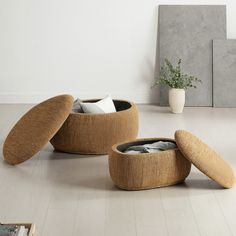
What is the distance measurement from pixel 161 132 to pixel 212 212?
218cm

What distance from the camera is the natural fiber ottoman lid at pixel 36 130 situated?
5.10m

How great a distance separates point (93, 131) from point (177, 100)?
207cm

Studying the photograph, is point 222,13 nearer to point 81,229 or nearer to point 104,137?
point 104,137

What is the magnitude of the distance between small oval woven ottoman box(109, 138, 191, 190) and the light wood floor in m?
0.06

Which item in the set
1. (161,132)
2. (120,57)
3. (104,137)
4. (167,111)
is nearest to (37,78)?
(120,57)

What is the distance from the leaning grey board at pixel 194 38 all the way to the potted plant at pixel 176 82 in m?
0.10

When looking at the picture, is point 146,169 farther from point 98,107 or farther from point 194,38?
point 194,38

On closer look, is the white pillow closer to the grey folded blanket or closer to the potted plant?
the grey folded blanket

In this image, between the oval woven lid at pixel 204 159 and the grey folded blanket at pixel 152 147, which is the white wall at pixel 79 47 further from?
the oval woven lid at pixel 204 159

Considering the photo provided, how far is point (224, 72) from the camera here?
7.53 m

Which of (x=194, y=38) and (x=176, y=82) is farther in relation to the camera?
(x=194, y=38)

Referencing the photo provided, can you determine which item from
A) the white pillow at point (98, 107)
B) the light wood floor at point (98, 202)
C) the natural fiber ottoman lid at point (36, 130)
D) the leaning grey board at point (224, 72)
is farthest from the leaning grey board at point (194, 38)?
the natural fiber ottoman lid at point (36, 130)

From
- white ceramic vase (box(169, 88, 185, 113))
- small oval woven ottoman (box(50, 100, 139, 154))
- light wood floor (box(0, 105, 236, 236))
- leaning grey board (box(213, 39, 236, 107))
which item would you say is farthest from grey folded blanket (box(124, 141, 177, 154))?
leaning grey board (box(213, 39, 236, 107))

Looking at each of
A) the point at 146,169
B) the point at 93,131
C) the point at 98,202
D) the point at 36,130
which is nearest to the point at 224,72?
the point at 93,131
